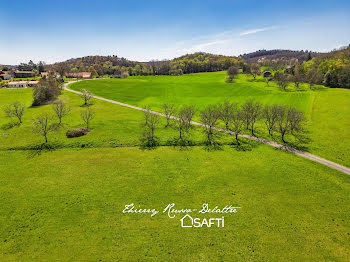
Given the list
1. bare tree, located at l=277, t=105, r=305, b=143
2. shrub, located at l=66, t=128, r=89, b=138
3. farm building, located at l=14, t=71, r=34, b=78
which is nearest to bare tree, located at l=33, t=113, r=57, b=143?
shrub, located at l=66, t=128, r=89, b=138

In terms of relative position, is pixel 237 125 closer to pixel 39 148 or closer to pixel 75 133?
pixel 75 133

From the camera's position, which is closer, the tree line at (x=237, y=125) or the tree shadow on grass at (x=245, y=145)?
the tree shadow on grass at (x=245, y=145)

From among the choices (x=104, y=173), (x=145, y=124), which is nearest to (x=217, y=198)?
(x=104, y=173)

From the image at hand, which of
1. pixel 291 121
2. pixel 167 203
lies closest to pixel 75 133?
pixel 167 203

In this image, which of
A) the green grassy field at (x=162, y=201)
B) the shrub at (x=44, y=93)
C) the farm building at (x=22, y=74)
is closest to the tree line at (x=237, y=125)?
the green grassy field at (x=162, y=201)

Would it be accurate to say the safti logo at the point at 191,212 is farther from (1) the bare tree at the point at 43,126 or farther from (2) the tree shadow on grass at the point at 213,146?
(1) the bare tree at the point at 43,126

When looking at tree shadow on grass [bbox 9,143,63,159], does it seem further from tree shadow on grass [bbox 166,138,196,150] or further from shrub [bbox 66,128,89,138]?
tree shadow on grass [bbox 166,138,196,150]

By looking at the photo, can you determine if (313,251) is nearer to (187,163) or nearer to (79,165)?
(187,163)
